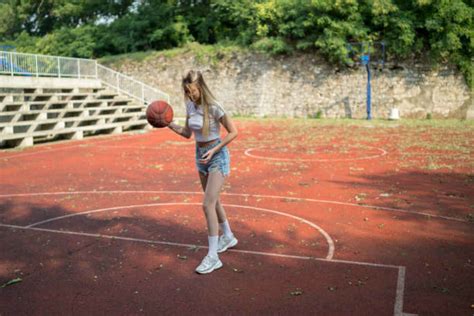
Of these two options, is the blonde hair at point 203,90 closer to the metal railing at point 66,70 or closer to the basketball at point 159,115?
the basketball at point 159,115

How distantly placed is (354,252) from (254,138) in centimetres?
1234

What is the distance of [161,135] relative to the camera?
19.1m

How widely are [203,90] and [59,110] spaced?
47.2ft

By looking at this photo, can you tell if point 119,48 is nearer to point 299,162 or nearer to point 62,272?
point 299,162

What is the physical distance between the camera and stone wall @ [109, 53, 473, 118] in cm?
2384

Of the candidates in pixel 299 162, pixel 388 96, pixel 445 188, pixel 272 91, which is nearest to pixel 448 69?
pixel 388 96

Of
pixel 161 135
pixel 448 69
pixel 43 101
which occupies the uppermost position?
pixel 448 69

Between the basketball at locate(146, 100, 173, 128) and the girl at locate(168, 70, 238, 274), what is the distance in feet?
0.79

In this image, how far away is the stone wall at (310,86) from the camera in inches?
939

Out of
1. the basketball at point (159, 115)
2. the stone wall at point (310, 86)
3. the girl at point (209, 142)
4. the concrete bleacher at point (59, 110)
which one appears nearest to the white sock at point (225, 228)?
the girl at point (209, 142)

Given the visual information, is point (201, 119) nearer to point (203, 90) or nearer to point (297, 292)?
point (203, 90)

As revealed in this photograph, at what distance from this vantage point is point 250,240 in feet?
18.0

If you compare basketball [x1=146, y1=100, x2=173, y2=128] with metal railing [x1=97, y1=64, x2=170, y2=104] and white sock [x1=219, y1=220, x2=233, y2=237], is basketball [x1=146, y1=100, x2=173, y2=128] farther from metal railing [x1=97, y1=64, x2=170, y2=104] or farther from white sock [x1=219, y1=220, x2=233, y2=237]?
metal railing [x1=97, y1=64, x2=170, y2=104]

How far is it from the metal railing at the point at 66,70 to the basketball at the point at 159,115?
13867mm
